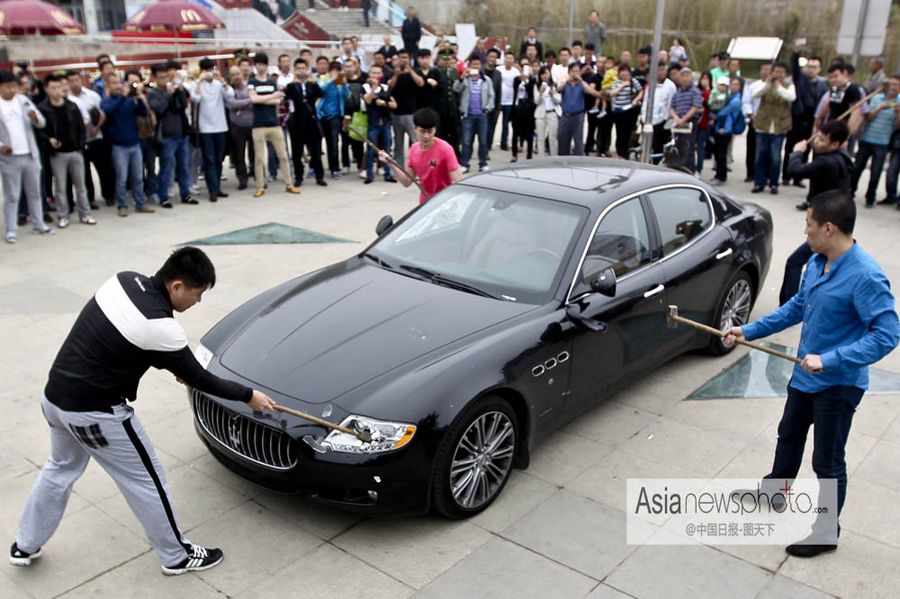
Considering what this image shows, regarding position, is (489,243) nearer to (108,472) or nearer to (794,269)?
(108,472)

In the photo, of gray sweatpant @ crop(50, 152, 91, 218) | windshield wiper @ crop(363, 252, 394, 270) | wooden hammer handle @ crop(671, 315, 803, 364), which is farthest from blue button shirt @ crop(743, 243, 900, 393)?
gray sweatpant @ crop(50, 152, 91, 218)

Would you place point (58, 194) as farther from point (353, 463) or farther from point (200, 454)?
point (353, 463)

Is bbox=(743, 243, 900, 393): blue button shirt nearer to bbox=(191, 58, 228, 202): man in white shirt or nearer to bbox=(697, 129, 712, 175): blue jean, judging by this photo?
bbox=(191, 58, 228, 202): man in white shirt

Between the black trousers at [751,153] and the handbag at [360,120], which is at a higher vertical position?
the handbag at [360,120]

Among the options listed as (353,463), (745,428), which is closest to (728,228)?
(745,428)

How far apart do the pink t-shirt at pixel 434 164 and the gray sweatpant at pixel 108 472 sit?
4113 millimetres

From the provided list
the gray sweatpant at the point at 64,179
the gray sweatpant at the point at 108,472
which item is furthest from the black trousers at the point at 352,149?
the gray sweatpant at the point at 108,472

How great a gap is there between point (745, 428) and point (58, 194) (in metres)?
8.72

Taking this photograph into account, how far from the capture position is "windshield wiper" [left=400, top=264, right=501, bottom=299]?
5.08m

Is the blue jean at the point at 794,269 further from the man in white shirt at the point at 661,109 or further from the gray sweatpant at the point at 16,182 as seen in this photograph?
the gray sweatpant at the point at 16,182

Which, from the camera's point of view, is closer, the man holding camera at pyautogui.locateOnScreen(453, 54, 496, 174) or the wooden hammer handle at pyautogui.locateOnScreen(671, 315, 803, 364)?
the wooden hammer handle at pyautogui.locateOnScreen(671, 315, 803, 364)

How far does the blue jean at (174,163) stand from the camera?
1141 cm

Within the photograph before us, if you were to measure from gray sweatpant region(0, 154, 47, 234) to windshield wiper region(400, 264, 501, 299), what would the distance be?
630 cm

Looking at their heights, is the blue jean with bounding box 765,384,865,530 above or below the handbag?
below
